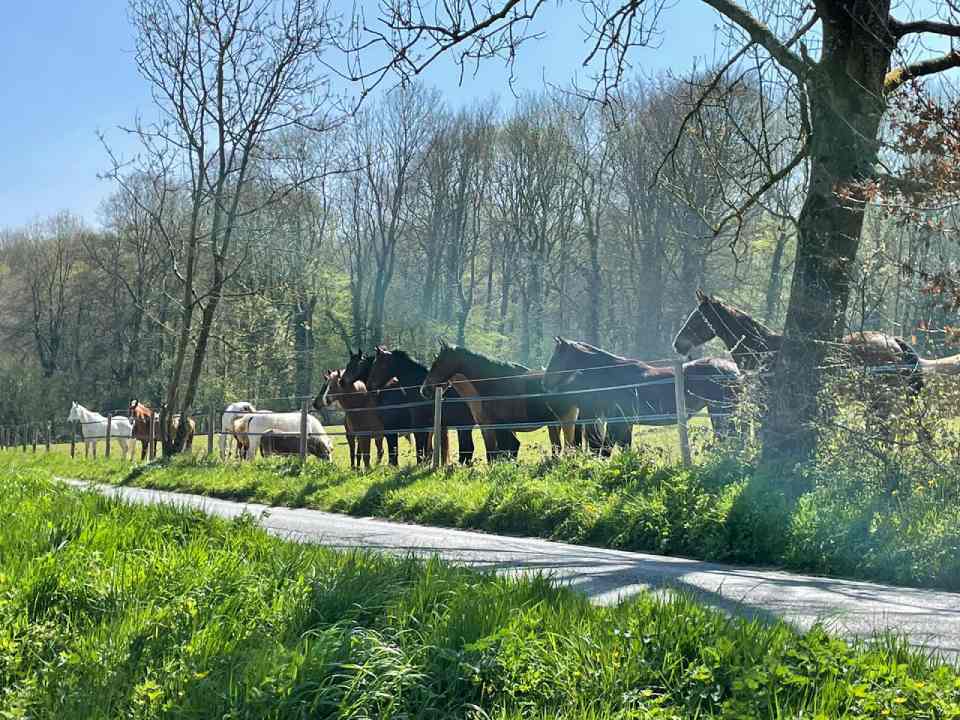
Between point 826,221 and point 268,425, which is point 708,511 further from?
point 268,425

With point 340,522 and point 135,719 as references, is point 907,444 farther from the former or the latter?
point 135,719

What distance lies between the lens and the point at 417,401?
20391mm

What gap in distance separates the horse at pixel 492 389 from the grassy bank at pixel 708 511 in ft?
11.9

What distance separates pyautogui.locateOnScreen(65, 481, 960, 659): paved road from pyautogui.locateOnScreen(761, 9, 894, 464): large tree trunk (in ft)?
8.11

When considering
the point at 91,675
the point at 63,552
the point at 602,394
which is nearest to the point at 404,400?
the point at 602,394

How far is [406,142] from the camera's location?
4669 centimetres

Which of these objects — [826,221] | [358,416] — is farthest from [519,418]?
[826,221]

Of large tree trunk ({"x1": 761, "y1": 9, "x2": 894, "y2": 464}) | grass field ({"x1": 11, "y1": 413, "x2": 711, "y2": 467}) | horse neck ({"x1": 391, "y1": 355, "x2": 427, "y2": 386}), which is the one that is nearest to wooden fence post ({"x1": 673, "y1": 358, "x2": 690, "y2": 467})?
grass field ({"x1": 11, "y1": 413, "x2": 711, "y2": 467})

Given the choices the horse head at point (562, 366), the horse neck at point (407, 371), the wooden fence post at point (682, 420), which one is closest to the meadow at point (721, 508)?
the wooden fence post at point (682, 420)

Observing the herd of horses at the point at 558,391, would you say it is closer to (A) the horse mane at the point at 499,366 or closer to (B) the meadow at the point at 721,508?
(A) the horse mane at the point at 499,366

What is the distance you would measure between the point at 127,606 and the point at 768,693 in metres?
3.10

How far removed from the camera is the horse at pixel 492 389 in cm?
1705

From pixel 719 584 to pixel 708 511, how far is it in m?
2.38

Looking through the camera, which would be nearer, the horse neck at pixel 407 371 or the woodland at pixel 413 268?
the horse neck at pixel 407 371
